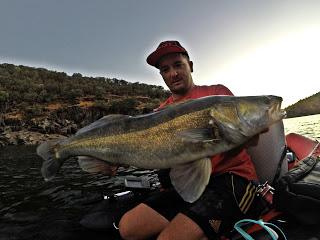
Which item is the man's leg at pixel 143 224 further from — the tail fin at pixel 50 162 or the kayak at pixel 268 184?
the tail fin at pixel 50 162

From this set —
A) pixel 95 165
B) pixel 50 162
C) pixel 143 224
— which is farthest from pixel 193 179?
pixel 50 162

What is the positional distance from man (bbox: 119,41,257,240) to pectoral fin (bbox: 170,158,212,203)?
563mm

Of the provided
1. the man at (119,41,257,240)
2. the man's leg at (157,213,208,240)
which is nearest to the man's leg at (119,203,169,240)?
the man at (119,41,257,240)

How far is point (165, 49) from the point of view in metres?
4.92

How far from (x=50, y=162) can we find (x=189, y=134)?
6.44ft

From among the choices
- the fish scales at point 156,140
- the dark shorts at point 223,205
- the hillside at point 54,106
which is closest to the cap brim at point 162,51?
the fish scales at point 156,140

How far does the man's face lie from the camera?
16.5ft

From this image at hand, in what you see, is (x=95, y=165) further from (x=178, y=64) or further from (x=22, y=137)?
(x=22, y=137)

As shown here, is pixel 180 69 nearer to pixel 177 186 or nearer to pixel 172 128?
pixel 172 128

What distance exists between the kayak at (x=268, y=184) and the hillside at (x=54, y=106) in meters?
30.9

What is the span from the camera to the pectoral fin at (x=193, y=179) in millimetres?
3420

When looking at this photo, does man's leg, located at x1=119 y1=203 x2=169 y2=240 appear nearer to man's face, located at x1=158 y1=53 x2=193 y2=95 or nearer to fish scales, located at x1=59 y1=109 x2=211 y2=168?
fish scales, located at x1=59 y1=109 x2=211 y2=168

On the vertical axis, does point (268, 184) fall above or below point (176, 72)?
below

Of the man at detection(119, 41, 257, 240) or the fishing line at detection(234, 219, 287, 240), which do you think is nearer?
the fishing line at detection(234, 219, 287, 240)
